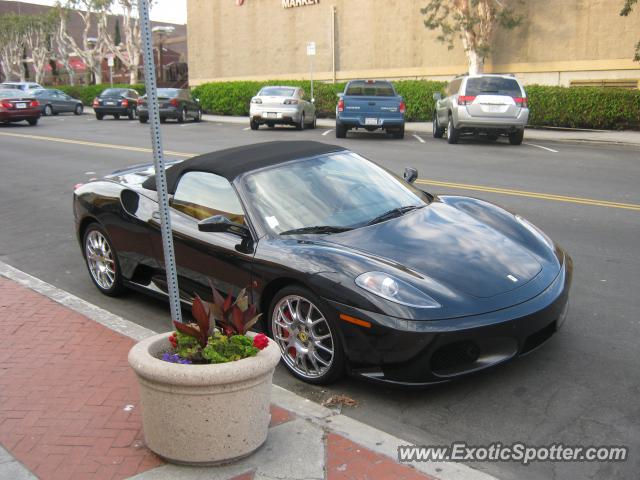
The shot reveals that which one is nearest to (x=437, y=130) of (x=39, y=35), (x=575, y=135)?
(x=575, y=135)

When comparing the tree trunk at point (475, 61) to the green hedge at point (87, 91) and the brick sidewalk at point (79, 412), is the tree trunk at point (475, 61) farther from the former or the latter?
the brick sidewalk at point (79, 412)

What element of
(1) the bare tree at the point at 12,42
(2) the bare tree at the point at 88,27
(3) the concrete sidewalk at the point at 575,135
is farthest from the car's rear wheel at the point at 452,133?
(1) the bare tree at the point at 12,42

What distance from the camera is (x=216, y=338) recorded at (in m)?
3.52

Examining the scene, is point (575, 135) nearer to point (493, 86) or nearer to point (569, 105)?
point (569, 105)

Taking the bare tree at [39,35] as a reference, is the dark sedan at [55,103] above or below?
below

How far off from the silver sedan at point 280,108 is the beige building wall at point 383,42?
947cm

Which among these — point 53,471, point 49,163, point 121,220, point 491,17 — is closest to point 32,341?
point 121,220

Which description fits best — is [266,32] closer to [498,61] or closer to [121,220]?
[498,61]

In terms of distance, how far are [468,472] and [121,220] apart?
12.7 ft

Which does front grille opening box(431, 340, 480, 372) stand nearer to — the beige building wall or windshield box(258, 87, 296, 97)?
windshield box(258, 87, 296, 97)

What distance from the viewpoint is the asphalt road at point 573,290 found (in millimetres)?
3922

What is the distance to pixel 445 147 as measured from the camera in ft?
60.7

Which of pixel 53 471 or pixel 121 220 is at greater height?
pixel 121 220

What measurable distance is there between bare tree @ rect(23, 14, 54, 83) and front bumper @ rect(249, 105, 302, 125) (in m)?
40.9
